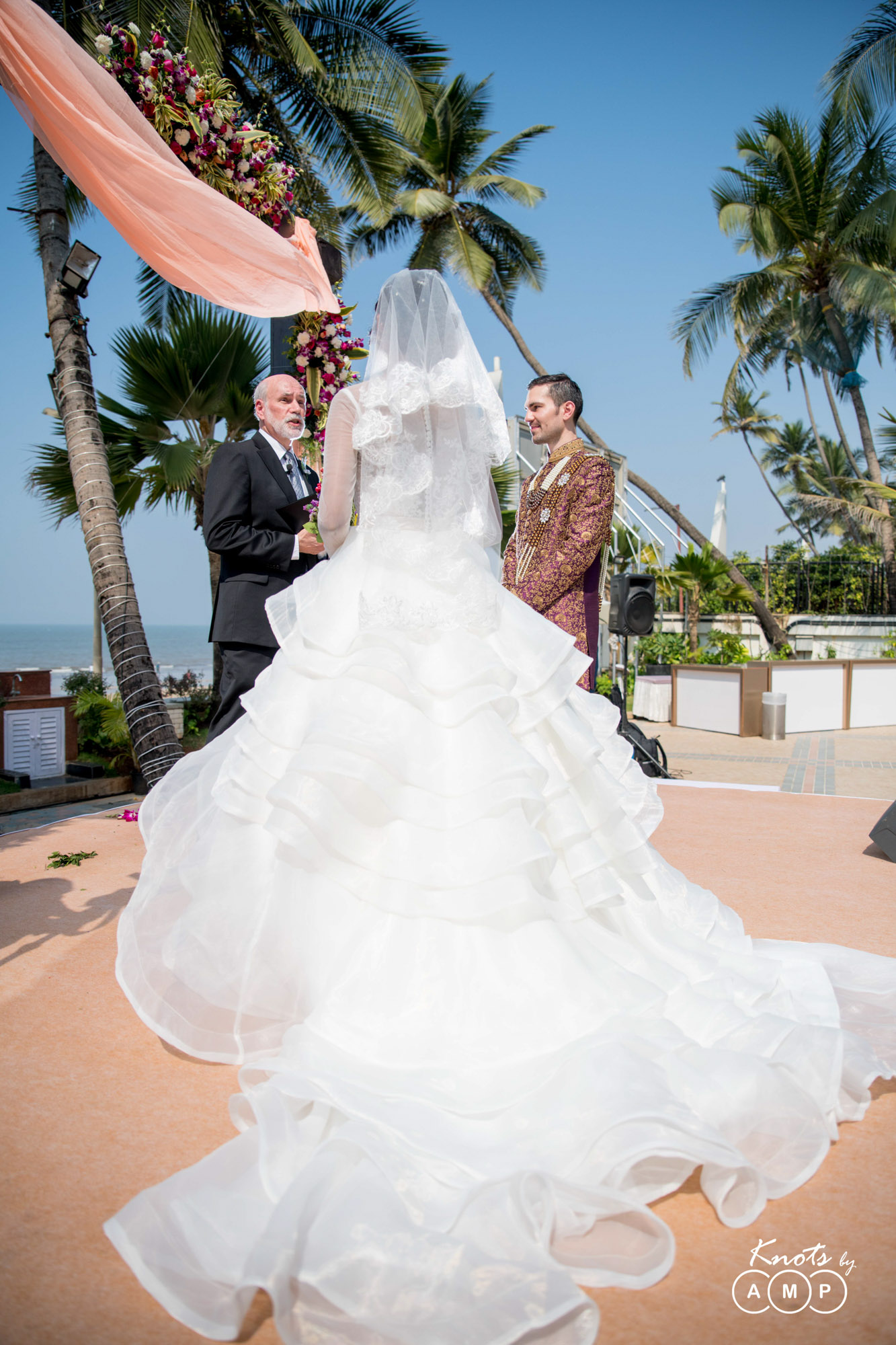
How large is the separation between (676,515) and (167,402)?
579 inches

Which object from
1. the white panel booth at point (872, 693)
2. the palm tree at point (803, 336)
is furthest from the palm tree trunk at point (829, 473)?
the white panel booth at point (872, 693)

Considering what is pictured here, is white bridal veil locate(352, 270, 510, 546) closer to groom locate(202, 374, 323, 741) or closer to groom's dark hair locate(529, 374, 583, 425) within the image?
groom's dark hair locate(529, 374, 583, 425)

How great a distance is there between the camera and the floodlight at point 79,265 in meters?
5.35

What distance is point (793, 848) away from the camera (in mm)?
4691

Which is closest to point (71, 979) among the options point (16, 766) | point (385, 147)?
point (16, 766)

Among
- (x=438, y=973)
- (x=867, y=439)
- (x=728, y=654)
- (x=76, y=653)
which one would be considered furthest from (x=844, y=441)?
(x=76, y=653)

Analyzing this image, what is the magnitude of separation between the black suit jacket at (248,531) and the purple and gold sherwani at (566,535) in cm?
115

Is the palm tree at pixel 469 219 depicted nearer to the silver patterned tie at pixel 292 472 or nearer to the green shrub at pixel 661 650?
the green shrub at pixel 661 650

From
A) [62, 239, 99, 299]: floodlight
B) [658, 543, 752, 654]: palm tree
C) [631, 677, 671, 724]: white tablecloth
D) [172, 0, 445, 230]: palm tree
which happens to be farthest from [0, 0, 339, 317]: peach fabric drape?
[658, 543, 752, 654]: palm tree

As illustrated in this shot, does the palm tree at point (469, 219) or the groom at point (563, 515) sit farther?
the palm tree at point (469, 219)

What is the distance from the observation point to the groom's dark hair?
145 inches

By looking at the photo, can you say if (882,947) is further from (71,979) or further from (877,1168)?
(71,979)

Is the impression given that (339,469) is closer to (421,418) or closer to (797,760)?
(421,418)

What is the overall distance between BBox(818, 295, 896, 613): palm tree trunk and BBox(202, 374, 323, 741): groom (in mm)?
17993
